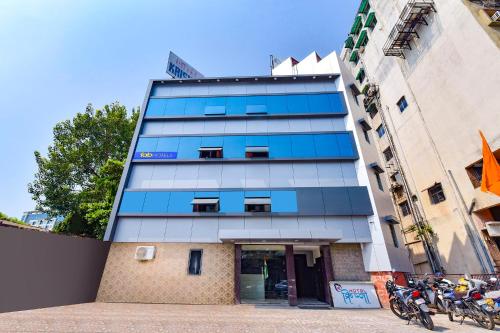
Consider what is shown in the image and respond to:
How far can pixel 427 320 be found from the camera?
6.64 meters

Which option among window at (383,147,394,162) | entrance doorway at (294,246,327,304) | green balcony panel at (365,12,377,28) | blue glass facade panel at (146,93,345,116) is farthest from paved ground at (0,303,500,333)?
green balcony panel at (365,12,377,28)

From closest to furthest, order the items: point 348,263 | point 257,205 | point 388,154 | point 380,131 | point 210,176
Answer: point 348,263 → point 257,205 → point 210,176 → point 388,154 → point 380,131

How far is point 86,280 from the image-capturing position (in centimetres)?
1216

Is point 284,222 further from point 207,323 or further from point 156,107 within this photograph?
point 156,107

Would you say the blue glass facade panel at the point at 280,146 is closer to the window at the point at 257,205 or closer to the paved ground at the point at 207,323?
the window at the point at 257,205

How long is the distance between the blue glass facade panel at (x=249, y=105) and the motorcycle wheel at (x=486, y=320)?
1372cm

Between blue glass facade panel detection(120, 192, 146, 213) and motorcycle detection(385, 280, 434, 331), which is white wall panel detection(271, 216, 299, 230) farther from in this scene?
blue glass facade panel detection(120, 192, 146, 213)

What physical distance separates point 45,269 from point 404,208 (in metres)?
28.7

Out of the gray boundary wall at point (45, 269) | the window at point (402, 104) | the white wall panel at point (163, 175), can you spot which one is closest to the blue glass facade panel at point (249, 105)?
the white wall panel at point (163, 175)

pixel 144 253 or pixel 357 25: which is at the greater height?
pixel 357 25

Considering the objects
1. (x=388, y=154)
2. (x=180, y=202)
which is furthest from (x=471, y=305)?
(x=388, y=154)

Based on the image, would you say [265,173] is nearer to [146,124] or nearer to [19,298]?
[146,124]

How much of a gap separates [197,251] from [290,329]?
800 centimetres

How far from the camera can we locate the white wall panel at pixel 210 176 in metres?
15.2
